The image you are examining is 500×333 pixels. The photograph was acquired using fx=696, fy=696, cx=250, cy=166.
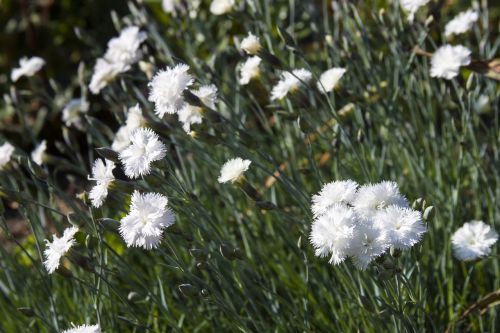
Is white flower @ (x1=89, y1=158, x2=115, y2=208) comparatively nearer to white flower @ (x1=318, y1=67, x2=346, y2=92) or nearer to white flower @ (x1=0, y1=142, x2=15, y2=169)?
white flower @ (x1=0, y1=142, x2=15, y2=169)

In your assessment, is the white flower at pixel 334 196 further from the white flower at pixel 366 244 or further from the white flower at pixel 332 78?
the white flower at pixel 332 78

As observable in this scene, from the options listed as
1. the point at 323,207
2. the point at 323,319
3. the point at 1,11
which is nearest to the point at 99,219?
the point at 323,207

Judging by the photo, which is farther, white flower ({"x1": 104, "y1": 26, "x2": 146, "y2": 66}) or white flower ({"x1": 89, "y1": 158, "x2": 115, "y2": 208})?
white flower ({"x1": 104, "y1": 26, "x2": 146, "y2": 66})

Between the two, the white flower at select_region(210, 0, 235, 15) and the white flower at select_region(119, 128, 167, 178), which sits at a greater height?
the white flower at select_region(210, 0, 235, 15)

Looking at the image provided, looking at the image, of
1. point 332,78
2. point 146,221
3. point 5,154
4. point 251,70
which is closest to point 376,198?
point 146,221

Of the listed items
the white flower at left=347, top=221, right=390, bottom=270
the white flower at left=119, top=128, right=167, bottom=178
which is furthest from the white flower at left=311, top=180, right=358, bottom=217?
the white flower at left=119, top=128, right=167, bottom=178

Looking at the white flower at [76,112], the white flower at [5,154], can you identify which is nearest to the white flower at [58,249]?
the white flower at [5,154]

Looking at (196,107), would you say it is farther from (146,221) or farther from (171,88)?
(146,221)
